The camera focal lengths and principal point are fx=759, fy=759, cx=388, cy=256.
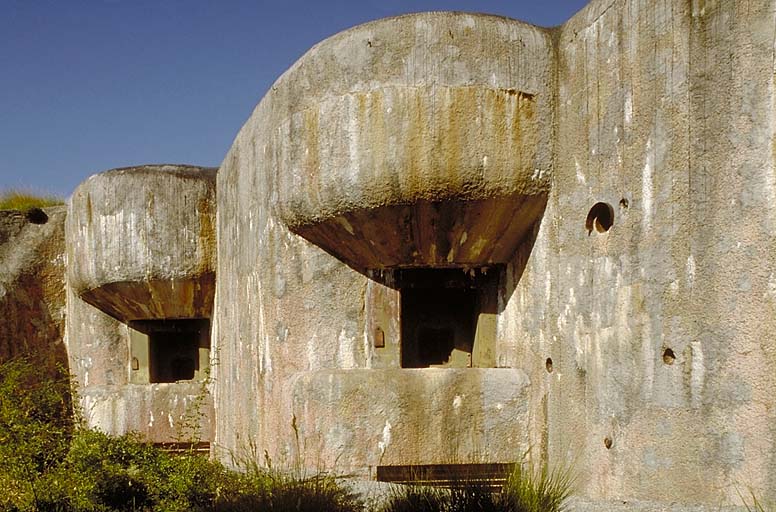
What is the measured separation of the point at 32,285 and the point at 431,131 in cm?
597

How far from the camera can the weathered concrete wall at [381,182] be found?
4.66 meters

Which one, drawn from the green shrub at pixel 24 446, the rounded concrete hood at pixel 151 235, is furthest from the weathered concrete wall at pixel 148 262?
the green shrub at pixel 24 446

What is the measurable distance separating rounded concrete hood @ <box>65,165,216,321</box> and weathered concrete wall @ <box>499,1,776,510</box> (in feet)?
12.8

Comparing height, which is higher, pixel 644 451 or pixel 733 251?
pixel 733 251

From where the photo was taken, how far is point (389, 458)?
490cm

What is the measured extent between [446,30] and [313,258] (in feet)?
5.86

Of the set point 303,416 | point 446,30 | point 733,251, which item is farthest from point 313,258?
point 733,251

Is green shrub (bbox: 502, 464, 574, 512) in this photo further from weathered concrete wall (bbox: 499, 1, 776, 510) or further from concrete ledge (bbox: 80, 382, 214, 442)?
concrete ledge (bbox: 80, 382, 214, 442)

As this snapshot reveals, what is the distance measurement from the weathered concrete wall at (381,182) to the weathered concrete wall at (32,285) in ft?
14.2

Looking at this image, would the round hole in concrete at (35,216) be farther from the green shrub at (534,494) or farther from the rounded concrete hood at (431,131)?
the green shrub at (534,494)

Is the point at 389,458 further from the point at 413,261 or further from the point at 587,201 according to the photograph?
the point at 587,201

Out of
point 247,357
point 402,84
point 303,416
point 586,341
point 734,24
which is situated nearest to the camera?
point 734,24

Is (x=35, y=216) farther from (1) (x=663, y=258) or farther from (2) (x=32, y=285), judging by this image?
(1) (x=663, y=258)

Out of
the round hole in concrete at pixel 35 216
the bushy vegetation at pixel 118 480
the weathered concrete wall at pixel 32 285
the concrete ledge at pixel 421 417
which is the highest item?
the round hole in concrete at pixel 35 216
